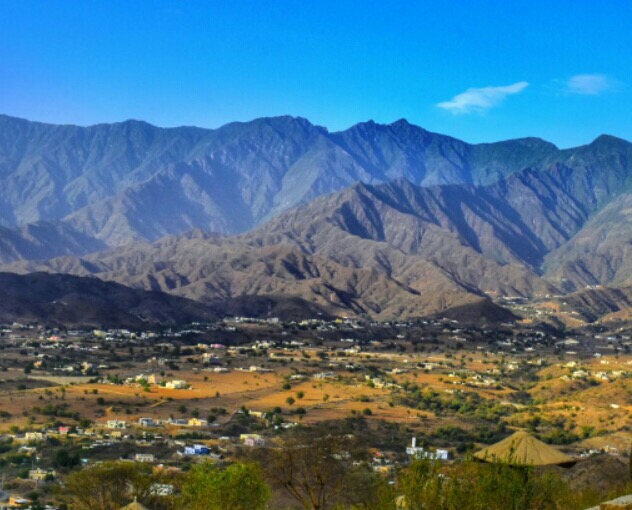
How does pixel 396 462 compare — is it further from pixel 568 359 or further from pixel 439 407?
pixel 568 359

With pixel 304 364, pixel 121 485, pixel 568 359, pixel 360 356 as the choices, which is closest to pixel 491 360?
pixel 568 359

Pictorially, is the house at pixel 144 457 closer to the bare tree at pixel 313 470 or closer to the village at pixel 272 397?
the village at pixel 272 397

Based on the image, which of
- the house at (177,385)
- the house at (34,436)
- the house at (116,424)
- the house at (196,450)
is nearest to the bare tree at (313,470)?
the house at (196,450)

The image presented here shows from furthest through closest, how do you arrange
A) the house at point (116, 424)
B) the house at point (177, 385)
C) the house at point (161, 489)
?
the house at point (177, 385) < the house at point (116, 424) < the house at point (161, 489)

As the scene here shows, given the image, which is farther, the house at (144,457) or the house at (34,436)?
the house at (34,436)

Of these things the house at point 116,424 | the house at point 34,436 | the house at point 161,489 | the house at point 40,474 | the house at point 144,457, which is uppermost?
the house at point 161,489

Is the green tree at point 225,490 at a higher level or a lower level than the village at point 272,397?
higher

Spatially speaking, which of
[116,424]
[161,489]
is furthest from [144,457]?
[161,489]

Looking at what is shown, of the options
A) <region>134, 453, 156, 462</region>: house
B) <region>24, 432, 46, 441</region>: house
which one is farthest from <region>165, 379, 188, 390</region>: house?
<region>134, 453, 156, 462</region>: house

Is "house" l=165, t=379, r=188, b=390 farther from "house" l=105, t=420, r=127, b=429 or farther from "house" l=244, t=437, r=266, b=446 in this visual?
"house" l=244, t=437, r=266, b=446
